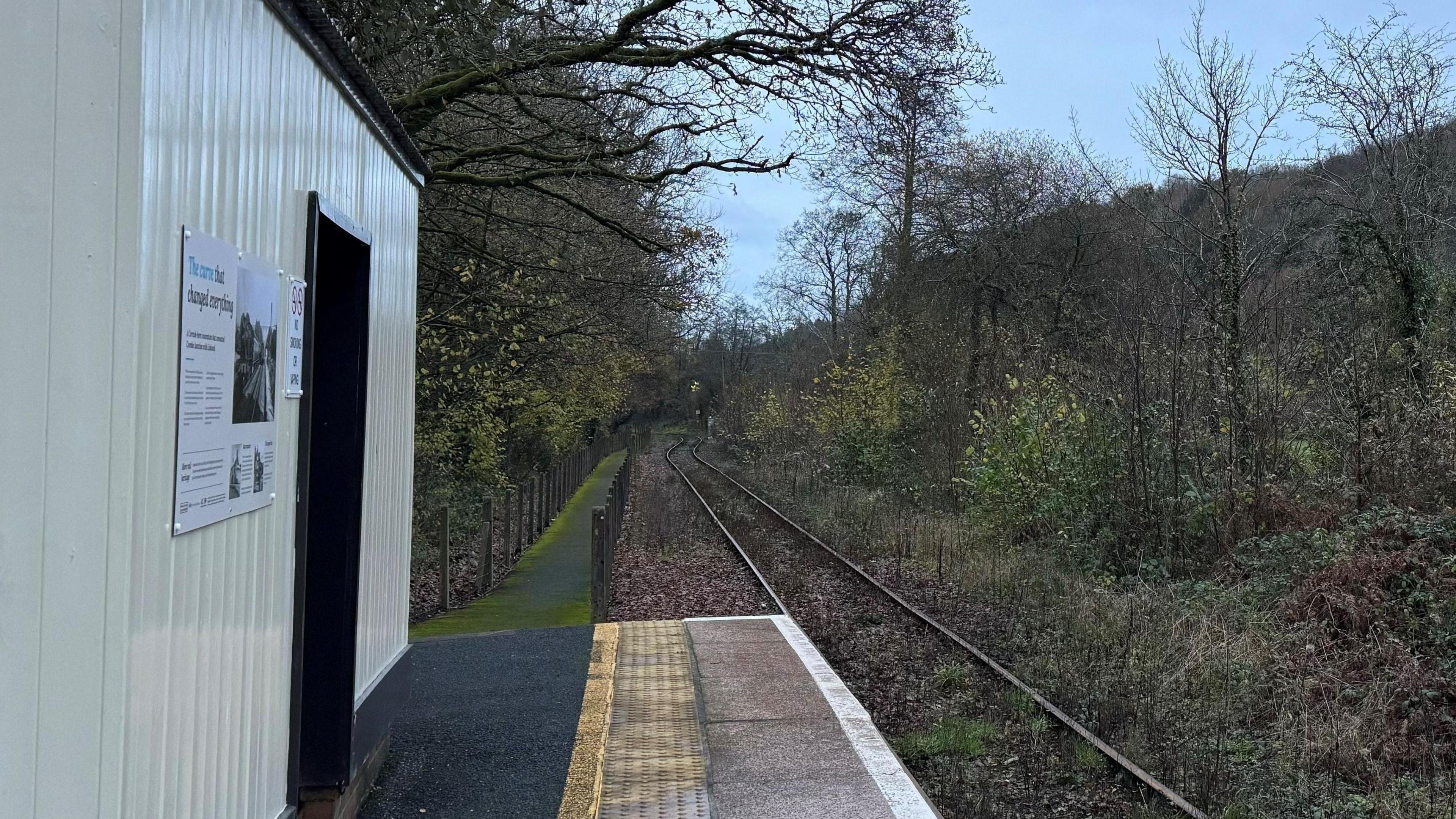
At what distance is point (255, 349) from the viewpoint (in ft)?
10.8

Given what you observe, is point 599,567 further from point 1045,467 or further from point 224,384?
point 224,384

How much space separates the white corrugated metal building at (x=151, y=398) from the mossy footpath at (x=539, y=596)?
21.4 feet

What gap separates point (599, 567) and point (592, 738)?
471cm

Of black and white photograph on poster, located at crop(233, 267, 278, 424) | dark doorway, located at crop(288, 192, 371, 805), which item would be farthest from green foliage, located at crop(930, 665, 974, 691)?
black and white photograph on poster, located at crop(233, 267, 278, 424)

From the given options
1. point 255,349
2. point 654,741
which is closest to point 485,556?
point 654,741

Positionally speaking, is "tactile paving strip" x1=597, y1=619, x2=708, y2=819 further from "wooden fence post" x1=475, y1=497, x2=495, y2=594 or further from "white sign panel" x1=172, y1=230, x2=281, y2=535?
"wooden fence post" x1=475, y1=497, x2=495, y2=594

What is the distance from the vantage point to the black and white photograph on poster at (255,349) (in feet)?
10.3

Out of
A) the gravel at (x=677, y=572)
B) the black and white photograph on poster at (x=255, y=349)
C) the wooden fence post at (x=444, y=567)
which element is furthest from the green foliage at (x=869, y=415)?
the black and white photograph on poster at (x=255, y=349)

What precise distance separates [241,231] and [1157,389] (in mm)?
10180

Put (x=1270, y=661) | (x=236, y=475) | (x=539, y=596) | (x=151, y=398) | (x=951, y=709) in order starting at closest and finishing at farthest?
(x=151, y=398) → (x=236, y=475) → (x=951, y=709) → (x=1270, y=661) → (x=539, y=596)

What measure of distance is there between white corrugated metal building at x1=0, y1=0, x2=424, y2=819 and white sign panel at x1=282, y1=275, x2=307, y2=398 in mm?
42

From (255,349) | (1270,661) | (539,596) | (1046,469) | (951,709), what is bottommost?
(539,596)

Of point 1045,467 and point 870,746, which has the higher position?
point 1045,467

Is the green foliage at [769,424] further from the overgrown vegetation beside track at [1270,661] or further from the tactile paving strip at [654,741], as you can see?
the tactile paving strip at [654,741]
